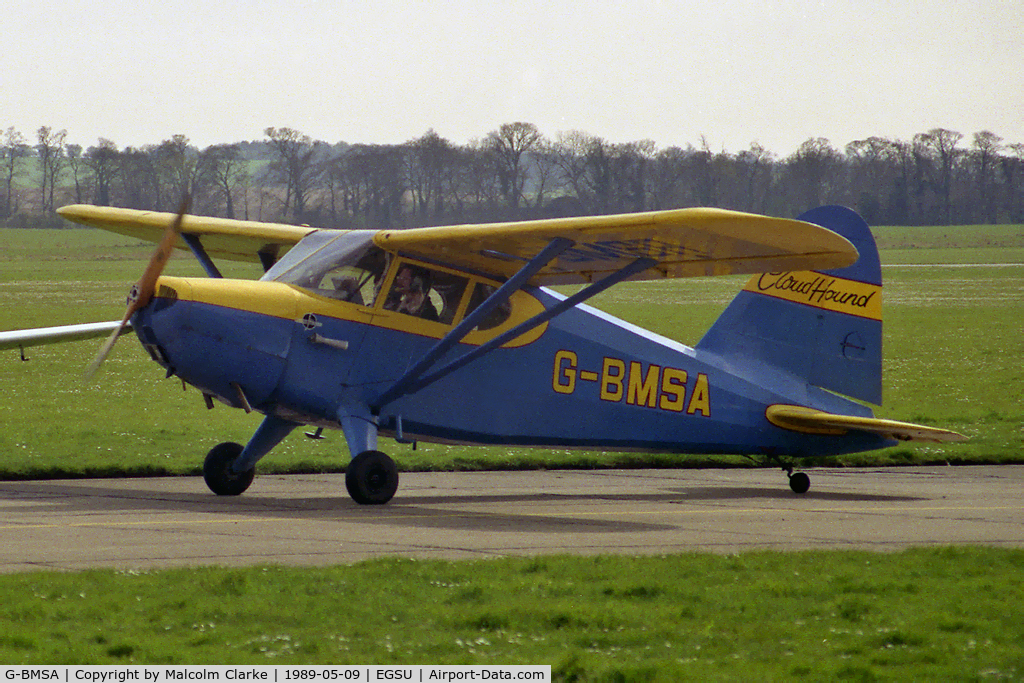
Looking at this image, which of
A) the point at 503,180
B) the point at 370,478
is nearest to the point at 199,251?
the point at 370,478

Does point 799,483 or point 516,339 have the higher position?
point 516,339

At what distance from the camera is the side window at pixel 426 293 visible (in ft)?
41.2

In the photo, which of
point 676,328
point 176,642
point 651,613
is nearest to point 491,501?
point 651,613

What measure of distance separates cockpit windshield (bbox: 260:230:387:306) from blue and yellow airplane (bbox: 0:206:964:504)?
2 centimetres

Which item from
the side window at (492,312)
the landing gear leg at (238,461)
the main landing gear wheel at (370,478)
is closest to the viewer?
the main landing gear wheel at (370,478)

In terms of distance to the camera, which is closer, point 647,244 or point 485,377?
point 647,244

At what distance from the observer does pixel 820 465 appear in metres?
17.1

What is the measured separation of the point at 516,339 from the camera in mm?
13266

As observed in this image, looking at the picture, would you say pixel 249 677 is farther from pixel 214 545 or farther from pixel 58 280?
→ pixel 58 280

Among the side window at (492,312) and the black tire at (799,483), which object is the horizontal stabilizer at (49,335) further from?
the black tire at (799,483)

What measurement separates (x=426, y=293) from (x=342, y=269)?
95 cm

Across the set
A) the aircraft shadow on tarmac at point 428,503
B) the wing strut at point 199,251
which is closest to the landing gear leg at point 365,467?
the aircraft shadow on tarmac at point 428,503

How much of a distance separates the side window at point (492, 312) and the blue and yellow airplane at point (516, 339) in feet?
0.08
